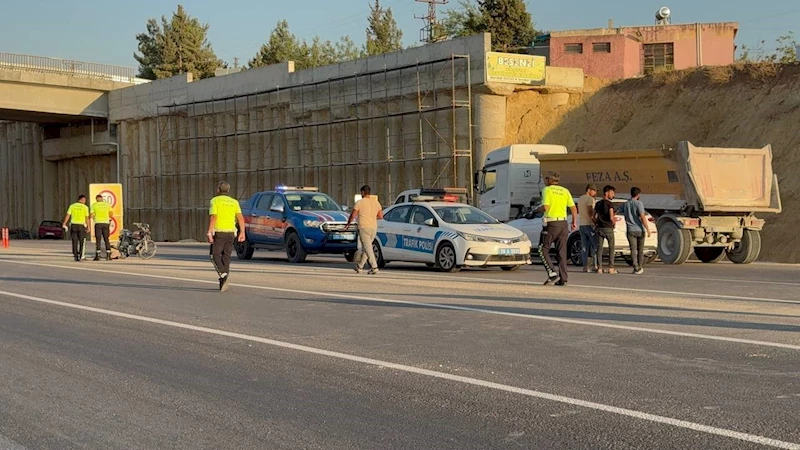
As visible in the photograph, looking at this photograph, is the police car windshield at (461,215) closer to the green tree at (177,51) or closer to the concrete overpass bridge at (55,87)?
the concrete overpass bridge at (55,87)

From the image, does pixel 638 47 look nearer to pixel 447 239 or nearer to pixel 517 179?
pixel 517 179

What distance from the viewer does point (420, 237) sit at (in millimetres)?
21281

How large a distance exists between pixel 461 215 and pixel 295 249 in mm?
5138

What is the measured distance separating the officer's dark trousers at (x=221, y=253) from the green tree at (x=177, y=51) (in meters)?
86.8

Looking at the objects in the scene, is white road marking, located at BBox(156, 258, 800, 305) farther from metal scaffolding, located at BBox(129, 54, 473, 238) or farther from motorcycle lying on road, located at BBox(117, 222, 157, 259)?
metal scaffolding, located at BBox(129, 54, 473, 238)

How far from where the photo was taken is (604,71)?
54125 millimetres

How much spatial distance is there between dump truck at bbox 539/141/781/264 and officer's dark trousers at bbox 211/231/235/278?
438 inches

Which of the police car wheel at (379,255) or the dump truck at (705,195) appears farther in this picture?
the dump truck at (705,195)

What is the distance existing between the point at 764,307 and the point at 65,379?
8.51 meters

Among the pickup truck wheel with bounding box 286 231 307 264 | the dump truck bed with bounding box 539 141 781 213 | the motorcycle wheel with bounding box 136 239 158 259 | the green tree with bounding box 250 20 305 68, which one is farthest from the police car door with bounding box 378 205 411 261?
the green tree with bounding box 250 20 305 68

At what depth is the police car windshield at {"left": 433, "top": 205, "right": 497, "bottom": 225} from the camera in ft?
69.3

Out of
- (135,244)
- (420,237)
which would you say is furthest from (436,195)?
(420,237)

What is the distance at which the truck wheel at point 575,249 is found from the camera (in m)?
22.9

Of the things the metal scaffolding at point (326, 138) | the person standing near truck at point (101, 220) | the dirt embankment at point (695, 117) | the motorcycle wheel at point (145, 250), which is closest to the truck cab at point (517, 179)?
the dirt embankment at point (695, 117)
